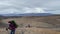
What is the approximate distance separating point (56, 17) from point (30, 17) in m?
1.28

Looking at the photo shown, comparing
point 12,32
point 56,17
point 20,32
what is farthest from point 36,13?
point 12,32

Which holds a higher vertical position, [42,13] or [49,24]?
[42,13]

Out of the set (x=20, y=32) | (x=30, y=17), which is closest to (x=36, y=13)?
(x=30, y=17)

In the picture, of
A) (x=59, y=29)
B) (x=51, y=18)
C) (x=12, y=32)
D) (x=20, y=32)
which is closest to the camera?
(x=12, y=32)

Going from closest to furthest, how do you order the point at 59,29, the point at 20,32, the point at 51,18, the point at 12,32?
the point at 12,32 → the point at 20,32 → the point at 59,29 → the point at 51,18

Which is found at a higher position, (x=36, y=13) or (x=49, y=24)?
(x=36, y=13)

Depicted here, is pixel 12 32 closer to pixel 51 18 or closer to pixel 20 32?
pixel 20 32

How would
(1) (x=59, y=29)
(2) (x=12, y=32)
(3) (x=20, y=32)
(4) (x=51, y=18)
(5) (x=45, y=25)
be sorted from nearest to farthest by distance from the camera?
(2) (x=12, y=32), (3) (x=20, y=32), (1) (x=59, y=29), (5) (x=45, y=25), (4) (x=51, y=18)

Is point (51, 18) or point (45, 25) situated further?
point (51, 18)

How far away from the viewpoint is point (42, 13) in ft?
25.5

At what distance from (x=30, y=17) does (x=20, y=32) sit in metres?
2.55

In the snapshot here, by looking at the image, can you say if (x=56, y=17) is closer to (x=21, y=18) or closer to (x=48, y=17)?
(x=48, y=17)

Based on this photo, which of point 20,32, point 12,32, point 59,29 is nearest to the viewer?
point 12,32

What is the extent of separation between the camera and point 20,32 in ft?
19.8
